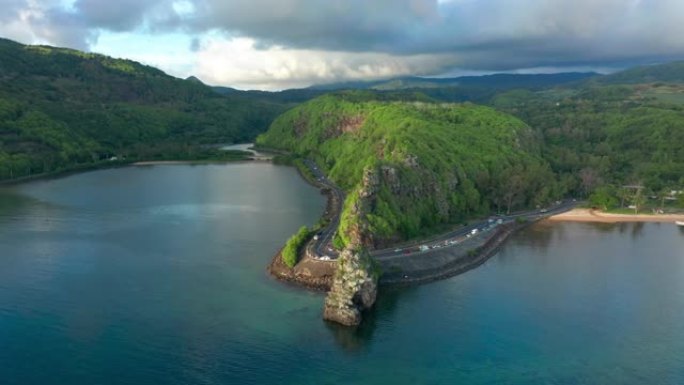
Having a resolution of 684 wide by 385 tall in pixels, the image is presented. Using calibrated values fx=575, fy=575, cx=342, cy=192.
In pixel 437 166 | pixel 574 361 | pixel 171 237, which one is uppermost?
pixel 437 166

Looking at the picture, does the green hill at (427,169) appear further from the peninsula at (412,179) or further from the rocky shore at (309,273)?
the rocky shore at (309,273)

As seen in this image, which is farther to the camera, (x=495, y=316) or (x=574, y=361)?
(x=495, y=316)

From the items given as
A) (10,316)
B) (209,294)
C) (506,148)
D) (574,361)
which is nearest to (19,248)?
(10,316)

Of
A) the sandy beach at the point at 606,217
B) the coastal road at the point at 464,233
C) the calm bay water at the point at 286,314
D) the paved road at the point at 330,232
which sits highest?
the paved road at the point at 330,232

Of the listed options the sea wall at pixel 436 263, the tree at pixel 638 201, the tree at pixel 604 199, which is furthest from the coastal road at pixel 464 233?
the tree at pixel 638 201

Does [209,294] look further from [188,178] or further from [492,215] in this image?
[188,178]

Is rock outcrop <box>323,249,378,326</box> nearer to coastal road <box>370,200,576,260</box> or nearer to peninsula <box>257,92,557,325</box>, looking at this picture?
peninsula <box>257,92,557,325</box>

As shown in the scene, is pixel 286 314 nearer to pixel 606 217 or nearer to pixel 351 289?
pixel 351 289
